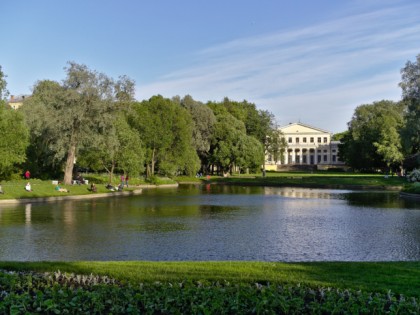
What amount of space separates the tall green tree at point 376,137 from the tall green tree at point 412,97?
30746mm

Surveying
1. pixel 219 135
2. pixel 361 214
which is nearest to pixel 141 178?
pixel 219 135

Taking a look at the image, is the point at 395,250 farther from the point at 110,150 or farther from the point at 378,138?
the point at 378,138

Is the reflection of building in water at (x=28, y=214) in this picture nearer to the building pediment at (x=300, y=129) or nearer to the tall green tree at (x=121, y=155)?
the tall green tree at (x=121, y=155)

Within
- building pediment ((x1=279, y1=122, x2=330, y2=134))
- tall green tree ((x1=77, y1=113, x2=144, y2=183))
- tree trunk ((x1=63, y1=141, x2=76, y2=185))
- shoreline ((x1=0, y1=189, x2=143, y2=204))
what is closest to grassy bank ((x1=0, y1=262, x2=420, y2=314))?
shoreline ((x1=0, y1=189, x2=143, y2=204))

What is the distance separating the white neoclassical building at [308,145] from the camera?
173 metres

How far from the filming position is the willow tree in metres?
49.4

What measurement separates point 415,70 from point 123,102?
3287 cm

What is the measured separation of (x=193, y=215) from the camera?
28.8 metres

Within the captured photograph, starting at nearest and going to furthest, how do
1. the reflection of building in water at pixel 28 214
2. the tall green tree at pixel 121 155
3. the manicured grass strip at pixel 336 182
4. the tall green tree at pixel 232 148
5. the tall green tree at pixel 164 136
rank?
the reflection of building in water at pixel 28 214 → the tall green tree at pixel 121 155 → the manicured grass strip at pixel 336 182 → the tall green tree at pixel 164 136 → the tall green tree at pixel 232 148

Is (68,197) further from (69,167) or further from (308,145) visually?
(308,145)

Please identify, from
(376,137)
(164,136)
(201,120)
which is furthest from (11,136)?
(376,137)

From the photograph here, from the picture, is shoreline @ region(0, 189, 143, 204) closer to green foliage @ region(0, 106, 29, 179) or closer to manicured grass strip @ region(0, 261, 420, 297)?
green foliage @ region(0, 106, 29, 179)

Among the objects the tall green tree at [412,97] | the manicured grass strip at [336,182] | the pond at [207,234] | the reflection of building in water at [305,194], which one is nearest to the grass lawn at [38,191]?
the pond at [207,234]

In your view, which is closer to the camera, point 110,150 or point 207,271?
point 207,271
